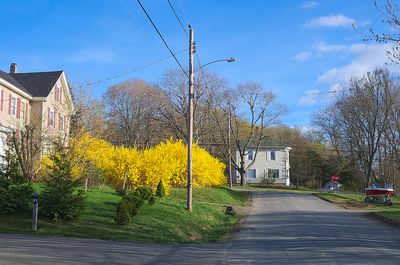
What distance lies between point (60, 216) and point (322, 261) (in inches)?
363

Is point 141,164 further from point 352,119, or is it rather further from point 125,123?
point 125,123

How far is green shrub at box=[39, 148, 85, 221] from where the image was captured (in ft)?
51.2

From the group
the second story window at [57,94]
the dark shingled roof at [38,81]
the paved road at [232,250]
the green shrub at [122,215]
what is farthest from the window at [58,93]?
the paved road at [232,250]

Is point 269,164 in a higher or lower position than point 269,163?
lower

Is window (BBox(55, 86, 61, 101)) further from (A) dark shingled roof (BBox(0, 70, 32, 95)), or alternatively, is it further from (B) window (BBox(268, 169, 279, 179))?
(B) window (BBox(268, 169, 279, 179))

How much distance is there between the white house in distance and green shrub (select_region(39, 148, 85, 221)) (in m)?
63.8

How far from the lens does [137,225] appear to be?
1648 centimetres

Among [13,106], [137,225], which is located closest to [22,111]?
[13,106]

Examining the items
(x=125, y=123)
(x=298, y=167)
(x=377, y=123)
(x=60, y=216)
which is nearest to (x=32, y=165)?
(x=60, y=216)

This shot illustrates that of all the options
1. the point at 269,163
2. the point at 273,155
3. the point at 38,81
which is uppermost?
the point at 38,81

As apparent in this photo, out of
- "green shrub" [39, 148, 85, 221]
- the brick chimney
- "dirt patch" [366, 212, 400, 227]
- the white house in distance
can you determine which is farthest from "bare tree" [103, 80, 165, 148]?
"green shrub" [39, 148, 85, 221]

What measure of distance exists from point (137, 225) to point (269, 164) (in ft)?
214

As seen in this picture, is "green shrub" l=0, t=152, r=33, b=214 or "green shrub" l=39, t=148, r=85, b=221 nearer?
"green shrub" l=39, t=148, r=85, b=221

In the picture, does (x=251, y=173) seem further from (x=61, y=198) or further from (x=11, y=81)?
(x=61, y=198)
